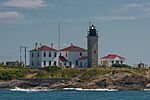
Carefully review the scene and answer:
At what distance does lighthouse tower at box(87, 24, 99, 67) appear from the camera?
14262cm

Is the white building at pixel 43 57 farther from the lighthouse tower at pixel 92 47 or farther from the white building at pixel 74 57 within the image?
the lighthouse tower at pixel 92 47

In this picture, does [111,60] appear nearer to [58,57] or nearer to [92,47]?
[92,47]

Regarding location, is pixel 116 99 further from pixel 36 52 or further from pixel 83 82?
pixel 36 52

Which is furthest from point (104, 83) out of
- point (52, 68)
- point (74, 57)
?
point (74, 57)

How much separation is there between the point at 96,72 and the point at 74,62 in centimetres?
1711

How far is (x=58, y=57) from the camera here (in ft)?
474

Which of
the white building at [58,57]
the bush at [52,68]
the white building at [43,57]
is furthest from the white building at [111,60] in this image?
the bush at [52,68]

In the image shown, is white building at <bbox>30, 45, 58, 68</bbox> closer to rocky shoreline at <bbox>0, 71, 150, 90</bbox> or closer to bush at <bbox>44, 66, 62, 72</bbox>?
bush at <bbox>44, 66, 62, 72</bbox>

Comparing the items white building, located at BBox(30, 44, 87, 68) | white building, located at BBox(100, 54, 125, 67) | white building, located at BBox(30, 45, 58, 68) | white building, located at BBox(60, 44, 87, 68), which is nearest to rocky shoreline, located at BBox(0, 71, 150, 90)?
white building, located at BBox(30, 45, 58, 68)

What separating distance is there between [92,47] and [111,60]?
1095cm

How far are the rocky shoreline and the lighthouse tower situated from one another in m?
15.6

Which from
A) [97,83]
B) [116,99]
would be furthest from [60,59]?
[116,99]

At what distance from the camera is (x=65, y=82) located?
12550cm

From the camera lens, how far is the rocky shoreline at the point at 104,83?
124 metres
